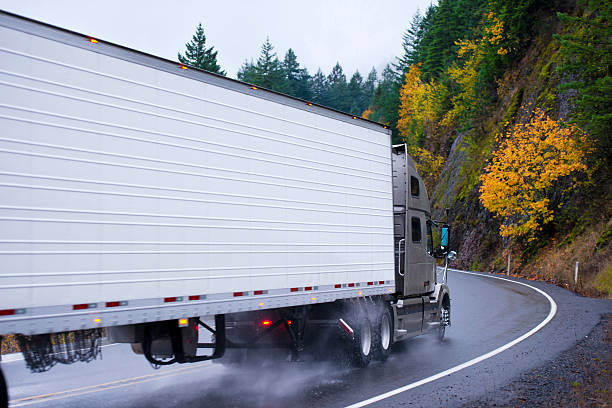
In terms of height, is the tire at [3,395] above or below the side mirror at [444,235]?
below

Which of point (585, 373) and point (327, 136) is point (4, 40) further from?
point (585, 373)

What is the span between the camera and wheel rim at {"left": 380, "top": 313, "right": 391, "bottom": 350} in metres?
11.0

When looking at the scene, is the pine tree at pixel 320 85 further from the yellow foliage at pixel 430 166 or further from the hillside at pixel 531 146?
the yellow foliage at pixel 430 166

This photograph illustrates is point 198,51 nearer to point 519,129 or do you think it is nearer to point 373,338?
point 519,129

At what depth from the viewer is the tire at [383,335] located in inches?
420

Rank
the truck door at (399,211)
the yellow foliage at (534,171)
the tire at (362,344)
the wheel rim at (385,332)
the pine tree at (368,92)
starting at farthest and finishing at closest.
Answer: the pine tree at (368,92) → the yellow foliage at (534,171) → the truck door at (399,211) → the wheel rim at (385,332) → the tire at (362,344)

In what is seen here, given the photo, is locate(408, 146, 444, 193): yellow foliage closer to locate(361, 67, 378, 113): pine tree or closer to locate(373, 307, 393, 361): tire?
locate(373, 307, 393, 361): tire

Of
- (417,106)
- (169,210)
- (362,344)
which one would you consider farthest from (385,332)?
(417,106)

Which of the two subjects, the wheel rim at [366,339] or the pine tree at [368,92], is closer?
the wheel rim at [366,339]

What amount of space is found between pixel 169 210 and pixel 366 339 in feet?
17.0

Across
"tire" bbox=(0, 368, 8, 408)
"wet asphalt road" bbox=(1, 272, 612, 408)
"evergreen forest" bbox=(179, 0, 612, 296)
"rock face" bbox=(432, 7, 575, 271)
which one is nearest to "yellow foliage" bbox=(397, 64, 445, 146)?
"evergreen forest" bbox=(179, 0, 612, 296)

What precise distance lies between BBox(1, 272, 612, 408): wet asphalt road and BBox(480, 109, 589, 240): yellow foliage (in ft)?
62.3

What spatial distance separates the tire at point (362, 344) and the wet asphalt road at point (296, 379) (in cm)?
17

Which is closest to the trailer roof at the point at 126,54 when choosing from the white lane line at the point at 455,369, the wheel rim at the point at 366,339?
the wheel rim at the point at 366,339
